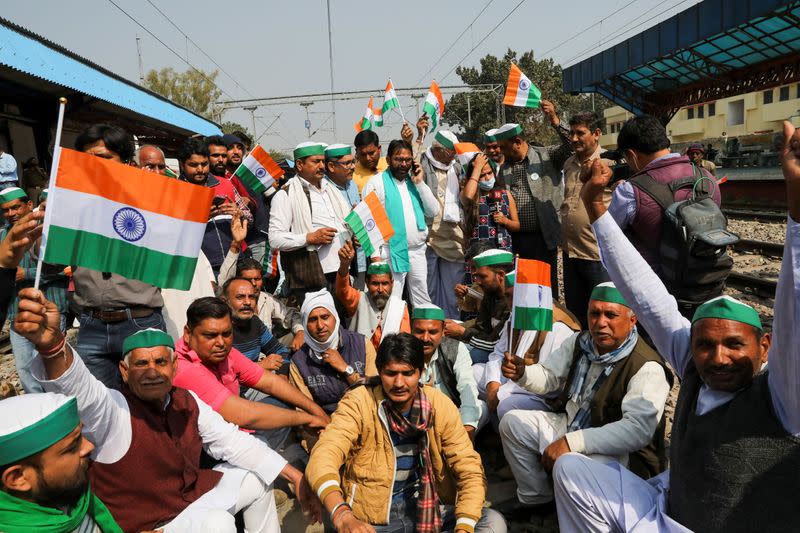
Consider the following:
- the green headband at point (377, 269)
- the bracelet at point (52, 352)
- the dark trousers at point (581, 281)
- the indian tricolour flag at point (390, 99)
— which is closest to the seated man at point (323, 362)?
the green headband at point (377, 269)

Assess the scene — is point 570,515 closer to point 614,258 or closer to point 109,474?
point 614,258

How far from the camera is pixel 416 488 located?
3195 mm

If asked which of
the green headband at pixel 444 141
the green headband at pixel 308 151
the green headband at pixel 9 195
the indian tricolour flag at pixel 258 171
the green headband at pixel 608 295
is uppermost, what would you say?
A: the green headband at pixel 444 141

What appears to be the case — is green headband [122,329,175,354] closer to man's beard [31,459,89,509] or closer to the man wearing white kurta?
man's beard [31,459,89,509]

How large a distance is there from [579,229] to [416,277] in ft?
5.26

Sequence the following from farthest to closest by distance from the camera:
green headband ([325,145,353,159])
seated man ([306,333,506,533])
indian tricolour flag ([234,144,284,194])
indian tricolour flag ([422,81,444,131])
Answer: indian tricolour flag ([422,81,444,131]) → indian tricolour flag ([234,144,284,194]) → green headband ([325,145,353,159]) → seated man ([306,333,506,533])

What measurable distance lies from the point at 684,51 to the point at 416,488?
2060 centimetres

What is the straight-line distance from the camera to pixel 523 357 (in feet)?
12.7

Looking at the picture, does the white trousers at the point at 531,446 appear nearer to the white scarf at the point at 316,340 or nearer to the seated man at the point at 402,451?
the seated man at the point at 402,451

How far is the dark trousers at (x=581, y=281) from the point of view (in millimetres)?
4667

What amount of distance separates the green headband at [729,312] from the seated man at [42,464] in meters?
2.24

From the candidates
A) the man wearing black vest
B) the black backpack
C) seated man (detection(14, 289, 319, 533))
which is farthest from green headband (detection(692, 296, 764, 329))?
seated man (detection(14, 289, 319, 533))

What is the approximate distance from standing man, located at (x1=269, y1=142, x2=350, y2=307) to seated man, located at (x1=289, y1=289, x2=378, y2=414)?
0.89 meters

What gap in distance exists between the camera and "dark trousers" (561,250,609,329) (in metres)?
4.67
